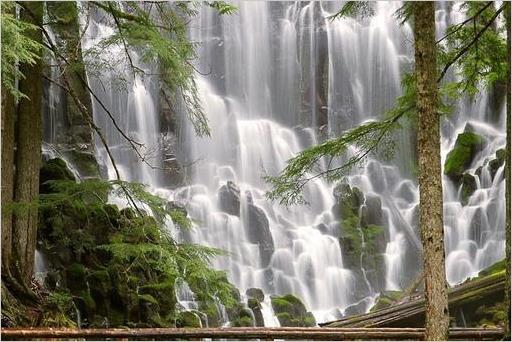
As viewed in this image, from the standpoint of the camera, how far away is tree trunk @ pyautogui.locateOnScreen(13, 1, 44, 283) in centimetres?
689

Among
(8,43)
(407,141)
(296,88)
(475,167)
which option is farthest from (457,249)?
(8,43)

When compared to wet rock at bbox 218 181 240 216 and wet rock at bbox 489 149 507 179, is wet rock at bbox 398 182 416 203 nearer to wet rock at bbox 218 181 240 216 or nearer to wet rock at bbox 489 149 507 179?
wet rock at bbox 489 149 507 179

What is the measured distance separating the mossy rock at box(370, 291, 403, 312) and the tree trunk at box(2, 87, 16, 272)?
25.4 ft

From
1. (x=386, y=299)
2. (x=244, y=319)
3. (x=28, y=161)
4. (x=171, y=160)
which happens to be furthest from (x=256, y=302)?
(x=28, y=161)

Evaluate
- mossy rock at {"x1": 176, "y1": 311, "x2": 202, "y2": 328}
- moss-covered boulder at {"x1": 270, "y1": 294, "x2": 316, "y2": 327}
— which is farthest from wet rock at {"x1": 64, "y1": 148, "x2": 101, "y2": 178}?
moss-covered boulder at {"x1": 270, "y1": 294, "x2": 316, "y2": 327}

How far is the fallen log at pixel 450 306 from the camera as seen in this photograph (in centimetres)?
776

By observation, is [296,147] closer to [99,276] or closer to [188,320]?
[188,320]

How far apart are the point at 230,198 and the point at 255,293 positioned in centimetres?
336

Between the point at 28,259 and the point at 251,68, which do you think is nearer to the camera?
the point at 28,259

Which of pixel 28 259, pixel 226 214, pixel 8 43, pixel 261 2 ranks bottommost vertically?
pixel 28 259

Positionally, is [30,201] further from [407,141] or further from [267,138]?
[407,141]

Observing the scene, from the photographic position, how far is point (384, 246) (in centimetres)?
1463

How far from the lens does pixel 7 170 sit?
696cm

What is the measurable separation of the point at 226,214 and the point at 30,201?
7.81 meters
